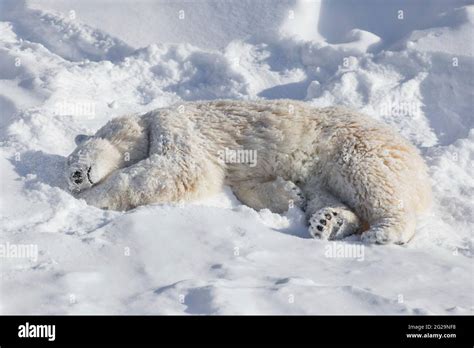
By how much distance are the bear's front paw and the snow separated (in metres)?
0.16

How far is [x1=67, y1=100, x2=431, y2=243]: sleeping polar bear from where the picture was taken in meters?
6.30

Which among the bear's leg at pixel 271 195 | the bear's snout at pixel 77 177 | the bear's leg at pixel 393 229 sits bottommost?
the bear's leg at pixel 393 229

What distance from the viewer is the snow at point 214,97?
4.52m

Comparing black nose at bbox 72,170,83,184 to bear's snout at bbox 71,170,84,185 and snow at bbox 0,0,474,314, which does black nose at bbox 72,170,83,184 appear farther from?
snow at bbox 0,0,474,314

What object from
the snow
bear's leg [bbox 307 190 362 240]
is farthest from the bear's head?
bear's leg [bbox 307 190 362 240]

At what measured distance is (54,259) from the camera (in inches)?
193

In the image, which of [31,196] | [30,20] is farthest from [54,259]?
[30,20]

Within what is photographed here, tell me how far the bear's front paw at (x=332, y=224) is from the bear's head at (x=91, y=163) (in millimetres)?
2319

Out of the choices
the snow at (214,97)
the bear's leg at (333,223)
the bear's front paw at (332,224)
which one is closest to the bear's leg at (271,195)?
the snow at (214,97)

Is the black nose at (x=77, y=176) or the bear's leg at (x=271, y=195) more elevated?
the black nose at (x=77, y=176)

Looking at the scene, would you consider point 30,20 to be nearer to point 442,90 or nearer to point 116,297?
point 442,90

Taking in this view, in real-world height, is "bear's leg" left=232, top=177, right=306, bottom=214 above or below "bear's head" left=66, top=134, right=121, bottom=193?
below

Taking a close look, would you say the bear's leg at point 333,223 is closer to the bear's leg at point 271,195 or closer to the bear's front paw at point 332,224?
the bear's front paw at point 332,224
